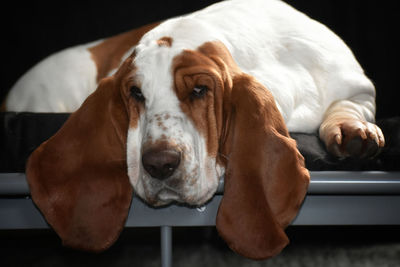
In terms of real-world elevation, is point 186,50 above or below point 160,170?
above

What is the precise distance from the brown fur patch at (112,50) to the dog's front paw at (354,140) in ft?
2.72

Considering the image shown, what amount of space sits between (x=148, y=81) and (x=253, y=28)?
48 cm

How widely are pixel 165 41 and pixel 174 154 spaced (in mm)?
355

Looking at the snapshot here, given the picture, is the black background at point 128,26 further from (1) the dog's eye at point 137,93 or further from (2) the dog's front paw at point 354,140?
(1) the dog's eye at point 137,93

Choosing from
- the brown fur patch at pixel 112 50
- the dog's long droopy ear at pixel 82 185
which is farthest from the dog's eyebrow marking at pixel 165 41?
the brown fur patch at pixel 112 50

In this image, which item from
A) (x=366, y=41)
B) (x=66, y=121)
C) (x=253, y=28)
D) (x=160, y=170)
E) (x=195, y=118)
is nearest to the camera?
(x=160, y=170)

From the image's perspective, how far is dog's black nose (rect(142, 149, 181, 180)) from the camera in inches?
35.3

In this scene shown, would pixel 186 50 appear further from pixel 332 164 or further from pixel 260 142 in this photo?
pixel 332 164

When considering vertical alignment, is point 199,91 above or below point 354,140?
above

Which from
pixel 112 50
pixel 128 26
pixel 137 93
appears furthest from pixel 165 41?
pixel 128 26

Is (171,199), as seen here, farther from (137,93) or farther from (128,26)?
(128,26)

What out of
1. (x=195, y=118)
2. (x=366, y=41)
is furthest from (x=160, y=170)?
(x=366, y=41)

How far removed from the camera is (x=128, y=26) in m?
2.37

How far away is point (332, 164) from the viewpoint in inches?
42.5
